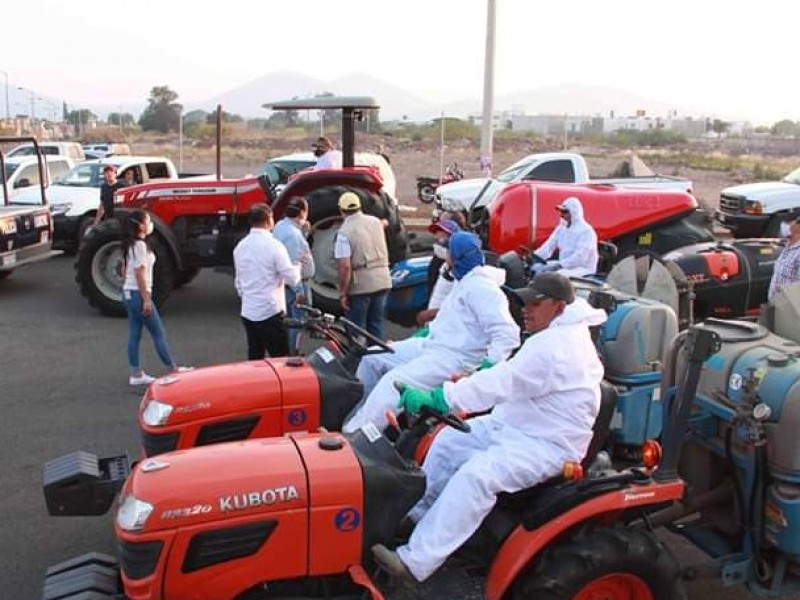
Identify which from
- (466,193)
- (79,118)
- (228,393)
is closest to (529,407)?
(228,393)

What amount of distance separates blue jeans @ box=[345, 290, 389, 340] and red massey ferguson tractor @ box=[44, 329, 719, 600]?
467cm

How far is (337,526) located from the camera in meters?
3.68

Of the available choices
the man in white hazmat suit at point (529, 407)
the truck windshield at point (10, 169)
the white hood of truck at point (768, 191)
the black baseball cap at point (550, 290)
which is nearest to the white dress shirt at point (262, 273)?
the man in white hazmat suit at point (529, 407)

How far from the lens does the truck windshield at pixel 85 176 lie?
16188 millimetres

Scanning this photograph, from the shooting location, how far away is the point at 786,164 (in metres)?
37.9

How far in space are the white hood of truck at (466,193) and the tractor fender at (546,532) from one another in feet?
37.8

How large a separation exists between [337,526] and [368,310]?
537 centimetres

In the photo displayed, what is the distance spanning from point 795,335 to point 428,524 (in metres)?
2.39

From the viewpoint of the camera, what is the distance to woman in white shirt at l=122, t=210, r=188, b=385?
26.1ft

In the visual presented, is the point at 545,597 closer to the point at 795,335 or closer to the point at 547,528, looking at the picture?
the point at 547,528

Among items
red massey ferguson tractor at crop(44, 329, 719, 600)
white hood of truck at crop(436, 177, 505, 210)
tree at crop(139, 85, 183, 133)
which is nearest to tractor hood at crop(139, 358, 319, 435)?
red massey ferguson tractor at crop(44, 329, 719, 600)

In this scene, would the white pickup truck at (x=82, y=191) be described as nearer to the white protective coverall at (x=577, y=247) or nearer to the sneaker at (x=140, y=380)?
the sneaker at (x=140, y=380)

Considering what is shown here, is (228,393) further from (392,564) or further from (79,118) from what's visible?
(79,118)

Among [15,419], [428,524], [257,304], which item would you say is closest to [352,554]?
[428,524]
